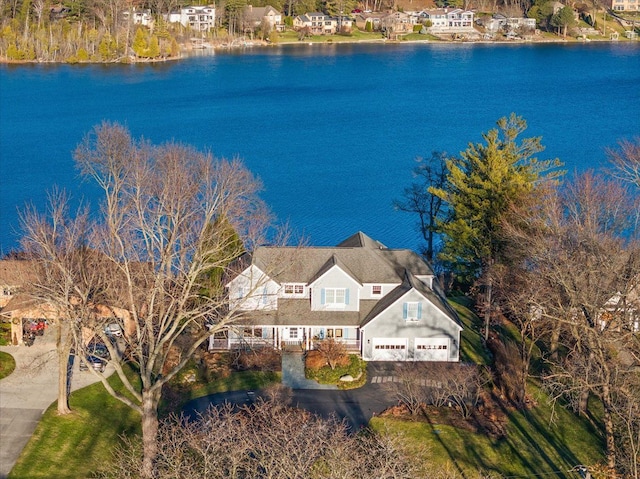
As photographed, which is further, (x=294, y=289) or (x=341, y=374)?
(x=294, y=289)

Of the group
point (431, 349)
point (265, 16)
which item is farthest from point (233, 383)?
point (265, 16)

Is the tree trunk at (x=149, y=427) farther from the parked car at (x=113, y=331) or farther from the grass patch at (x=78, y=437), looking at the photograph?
the parked car at (x=113, y=331)

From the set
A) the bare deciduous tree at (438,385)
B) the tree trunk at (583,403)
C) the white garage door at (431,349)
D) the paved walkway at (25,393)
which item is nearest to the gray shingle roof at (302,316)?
the white garage door at (431,349)

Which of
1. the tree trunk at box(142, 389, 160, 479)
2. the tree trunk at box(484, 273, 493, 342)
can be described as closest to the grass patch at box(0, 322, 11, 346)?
the tree trunk at box(142, 389, 160, 479)

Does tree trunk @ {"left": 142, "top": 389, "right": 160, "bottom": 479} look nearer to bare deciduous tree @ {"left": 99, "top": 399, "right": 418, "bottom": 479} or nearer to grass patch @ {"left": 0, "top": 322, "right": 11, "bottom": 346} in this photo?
bare deciduous tree @ {"left": 99, "top": 399, "right": 418, "bottom": 479}

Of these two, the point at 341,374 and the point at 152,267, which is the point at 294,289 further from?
the point at 152,267

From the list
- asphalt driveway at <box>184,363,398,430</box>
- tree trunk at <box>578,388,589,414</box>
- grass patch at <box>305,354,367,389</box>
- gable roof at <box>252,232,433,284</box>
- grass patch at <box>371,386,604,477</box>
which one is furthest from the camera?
gable roof at <box>252,232,433,284</box>

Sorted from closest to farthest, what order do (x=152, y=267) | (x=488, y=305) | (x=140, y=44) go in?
(x=152, y=267) → (x=488, y=305) → (x=140, y=44)
